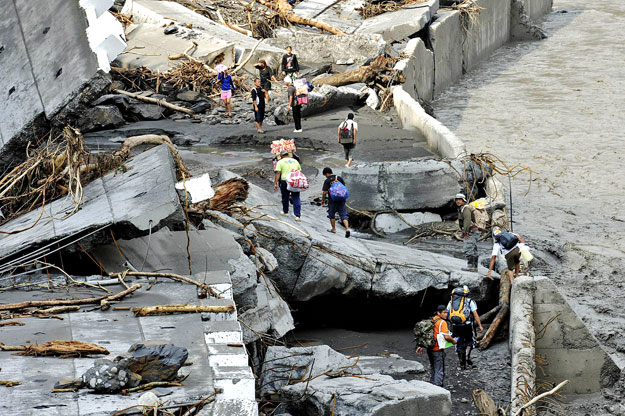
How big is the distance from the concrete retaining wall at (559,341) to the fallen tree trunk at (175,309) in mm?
4646

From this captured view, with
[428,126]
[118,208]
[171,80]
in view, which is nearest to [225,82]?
[171,80]

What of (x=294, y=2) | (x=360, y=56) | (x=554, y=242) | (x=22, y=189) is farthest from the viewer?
(x=294, y=2)

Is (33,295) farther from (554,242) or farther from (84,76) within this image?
(554,242)

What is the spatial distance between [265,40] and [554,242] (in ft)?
46.3

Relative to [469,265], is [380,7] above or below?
above

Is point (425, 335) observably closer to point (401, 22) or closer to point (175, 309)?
point (175, 309)

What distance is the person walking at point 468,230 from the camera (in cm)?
1359

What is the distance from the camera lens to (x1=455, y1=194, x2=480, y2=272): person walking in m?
13.6

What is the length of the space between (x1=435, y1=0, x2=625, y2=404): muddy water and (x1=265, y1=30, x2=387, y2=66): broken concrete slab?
3310mm

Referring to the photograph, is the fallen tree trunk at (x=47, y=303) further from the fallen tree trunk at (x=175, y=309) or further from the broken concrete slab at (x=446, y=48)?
the broken concrete slab at (x=446, y=48)

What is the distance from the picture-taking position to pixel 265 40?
27.4 metres

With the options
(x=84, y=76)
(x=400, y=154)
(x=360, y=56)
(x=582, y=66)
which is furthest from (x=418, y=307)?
(x=582, y=66)

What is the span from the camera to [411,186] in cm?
1585

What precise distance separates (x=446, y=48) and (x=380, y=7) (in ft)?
9.43
